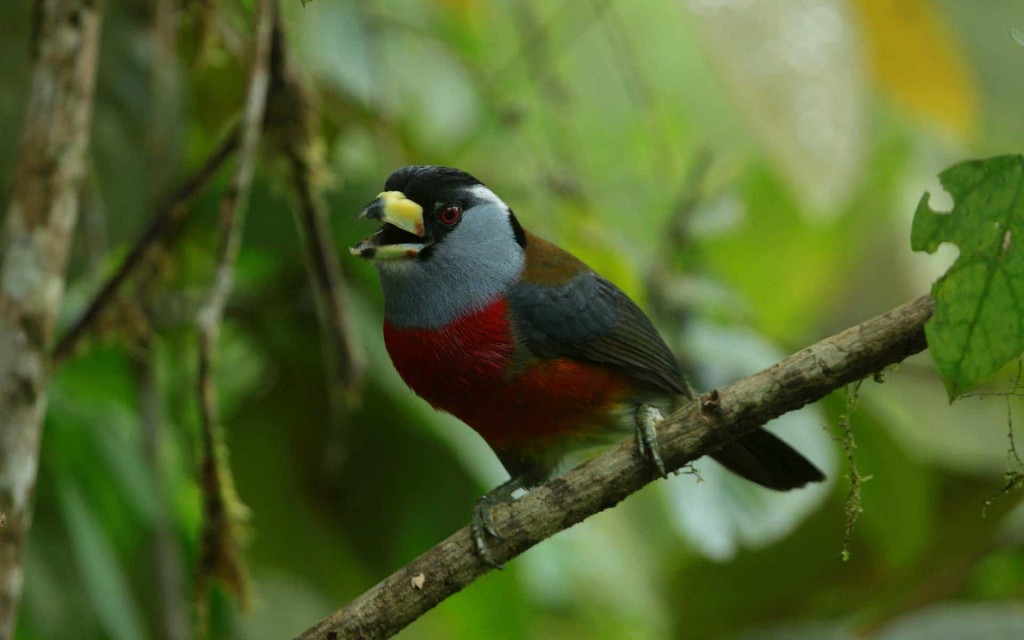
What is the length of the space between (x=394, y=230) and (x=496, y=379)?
379 millimetres

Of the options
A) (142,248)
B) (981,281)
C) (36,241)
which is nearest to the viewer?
(981,281)

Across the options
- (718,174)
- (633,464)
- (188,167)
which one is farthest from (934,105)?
(188,167)

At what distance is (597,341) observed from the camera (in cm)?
230

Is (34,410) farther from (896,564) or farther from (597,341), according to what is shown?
(896,564)

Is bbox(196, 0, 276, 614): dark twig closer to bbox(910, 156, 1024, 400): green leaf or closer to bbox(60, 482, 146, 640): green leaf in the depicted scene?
bbox(60, 482, 146, 640): green leaf

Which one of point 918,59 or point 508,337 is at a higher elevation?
point 918,59

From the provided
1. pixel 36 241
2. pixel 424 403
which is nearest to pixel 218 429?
pixel 36 241

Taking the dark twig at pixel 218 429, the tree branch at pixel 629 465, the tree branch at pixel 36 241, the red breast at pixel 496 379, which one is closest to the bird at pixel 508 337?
the red breast at pixel 496 379

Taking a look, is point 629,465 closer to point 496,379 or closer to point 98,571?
point 496,379

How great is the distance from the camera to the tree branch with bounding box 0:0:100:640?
1919 millimetres

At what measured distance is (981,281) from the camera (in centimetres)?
123

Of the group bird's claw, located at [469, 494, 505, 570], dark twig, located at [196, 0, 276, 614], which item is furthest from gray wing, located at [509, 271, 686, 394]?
dark twig, located at [196, 0, 276, 614]

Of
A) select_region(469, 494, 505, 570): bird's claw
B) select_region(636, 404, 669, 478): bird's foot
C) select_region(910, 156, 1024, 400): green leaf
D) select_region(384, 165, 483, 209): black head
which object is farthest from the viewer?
select_region(384, 165, 483, 209): black head

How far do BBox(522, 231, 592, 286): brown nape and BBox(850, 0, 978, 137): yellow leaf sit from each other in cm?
100
